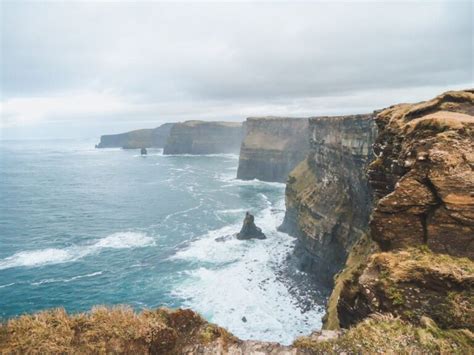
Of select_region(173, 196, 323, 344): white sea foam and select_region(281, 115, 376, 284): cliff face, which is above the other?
select_region(281, 115, 376, 284): cliff face

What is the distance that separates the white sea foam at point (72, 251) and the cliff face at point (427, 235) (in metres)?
48.5

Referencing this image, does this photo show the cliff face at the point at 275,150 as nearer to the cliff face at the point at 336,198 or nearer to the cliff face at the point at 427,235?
the cliff face at the point at 336,198

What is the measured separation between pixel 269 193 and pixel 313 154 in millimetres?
36768

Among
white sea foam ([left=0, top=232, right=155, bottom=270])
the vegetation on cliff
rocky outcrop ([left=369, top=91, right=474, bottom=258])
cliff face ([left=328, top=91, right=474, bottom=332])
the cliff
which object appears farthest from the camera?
white sea foam ([left=0, top=232, right=155, bottom=270])

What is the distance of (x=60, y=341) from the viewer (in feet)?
30.1

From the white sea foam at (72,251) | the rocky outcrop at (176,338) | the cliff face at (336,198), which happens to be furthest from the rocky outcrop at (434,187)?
the white sea foam at (72,251)

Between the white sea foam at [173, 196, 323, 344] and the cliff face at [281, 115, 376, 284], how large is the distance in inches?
249

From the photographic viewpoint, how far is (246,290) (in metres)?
40.5

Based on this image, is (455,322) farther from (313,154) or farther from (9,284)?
(313,154)

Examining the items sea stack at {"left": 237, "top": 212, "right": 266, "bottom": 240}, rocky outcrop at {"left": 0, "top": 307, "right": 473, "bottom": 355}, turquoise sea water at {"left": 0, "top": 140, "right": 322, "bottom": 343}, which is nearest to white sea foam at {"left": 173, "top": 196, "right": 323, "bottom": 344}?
turquoise sea water at {"left": 0, "top": 140, "right": 322, "bottom": 343}

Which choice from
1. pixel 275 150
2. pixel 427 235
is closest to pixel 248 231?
pixel 427 235

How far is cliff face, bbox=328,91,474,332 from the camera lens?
10.0 meters

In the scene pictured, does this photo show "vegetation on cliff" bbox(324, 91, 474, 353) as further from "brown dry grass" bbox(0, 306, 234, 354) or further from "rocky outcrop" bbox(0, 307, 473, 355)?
"brown dry grass" bbox(0, 306, 234, 354)

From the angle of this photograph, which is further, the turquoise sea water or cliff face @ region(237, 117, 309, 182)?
cliff face @ region(237, 117, 309, 182)
